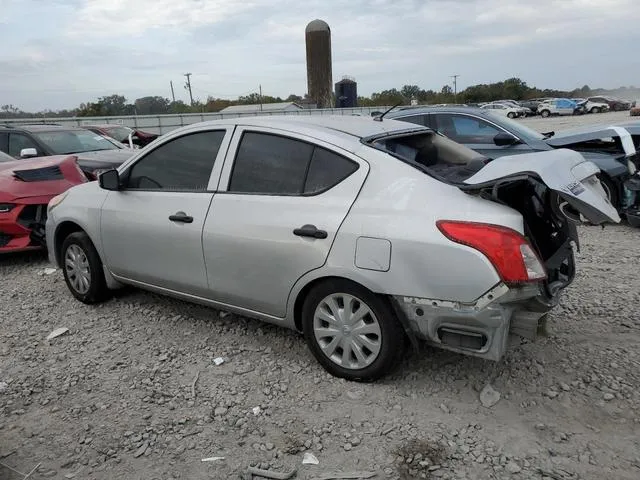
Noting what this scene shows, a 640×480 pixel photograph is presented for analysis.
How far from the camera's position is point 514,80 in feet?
275

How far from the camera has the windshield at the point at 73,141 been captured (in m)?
8.84

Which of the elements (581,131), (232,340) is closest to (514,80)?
(581,131)

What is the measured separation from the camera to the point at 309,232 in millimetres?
3170

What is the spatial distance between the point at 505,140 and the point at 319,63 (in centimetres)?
1843

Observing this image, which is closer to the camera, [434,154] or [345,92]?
[434,154]

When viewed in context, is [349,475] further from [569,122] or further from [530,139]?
[569,122]

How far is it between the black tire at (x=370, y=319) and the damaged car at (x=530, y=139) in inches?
186

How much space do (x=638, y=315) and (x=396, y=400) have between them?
7.28 ft

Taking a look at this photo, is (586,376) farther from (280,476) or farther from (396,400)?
(280,476)

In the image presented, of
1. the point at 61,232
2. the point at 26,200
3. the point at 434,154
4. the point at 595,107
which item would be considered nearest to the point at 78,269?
the point at 61,232

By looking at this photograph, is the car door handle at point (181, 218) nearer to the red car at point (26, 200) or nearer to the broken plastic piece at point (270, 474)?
the broken plastic piece at point (270, 474)

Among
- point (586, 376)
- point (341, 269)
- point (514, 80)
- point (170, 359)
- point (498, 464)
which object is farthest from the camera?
point (514, 80)

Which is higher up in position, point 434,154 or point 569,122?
point 434,154

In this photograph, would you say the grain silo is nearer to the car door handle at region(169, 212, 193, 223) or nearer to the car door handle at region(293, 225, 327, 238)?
the car door handle at region(169, 212, 193, 223)
